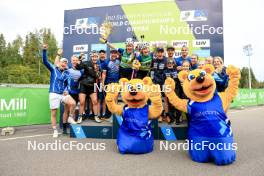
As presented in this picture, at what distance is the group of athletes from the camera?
6570 millimetres

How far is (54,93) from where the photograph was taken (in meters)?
7.00

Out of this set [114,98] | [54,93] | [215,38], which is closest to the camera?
[114,98]

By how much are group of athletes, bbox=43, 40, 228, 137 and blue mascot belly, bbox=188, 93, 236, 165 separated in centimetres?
157

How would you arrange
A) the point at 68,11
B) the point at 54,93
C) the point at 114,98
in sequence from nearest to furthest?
the point at 114,98, the point at 54,93, the point at 68,11

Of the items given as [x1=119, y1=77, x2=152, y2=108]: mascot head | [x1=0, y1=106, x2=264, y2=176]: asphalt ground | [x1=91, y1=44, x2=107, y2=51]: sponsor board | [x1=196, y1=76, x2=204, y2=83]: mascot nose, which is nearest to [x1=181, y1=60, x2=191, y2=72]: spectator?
[x1=119, y1=77, x2=152, y2=108]: mascot head

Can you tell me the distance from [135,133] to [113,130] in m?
1.43

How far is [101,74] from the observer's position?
7.29 meters

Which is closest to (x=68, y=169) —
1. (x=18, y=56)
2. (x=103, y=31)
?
(x=103, y=31)

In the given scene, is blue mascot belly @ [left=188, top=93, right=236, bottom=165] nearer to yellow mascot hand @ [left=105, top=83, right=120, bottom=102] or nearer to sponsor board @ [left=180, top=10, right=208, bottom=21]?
yellow mascot hand @ [left=105, top=83, right=120, bottom=102]

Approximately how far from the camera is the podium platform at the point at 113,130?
6.37 metres

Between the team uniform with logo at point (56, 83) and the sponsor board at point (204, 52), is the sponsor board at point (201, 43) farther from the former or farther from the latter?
the team uniform with logo at point (56, 83)

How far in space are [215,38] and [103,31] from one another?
4429 millimetres

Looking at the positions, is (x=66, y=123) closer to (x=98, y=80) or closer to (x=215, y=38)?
(x=98, y=80)

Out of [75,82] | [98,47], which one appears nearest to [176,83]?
[75,82]
